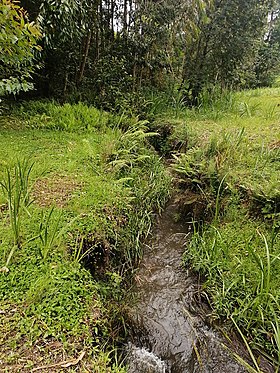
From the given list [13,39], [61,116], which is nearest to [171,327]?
[13,39]

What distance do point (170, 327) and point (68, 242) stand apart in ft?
3.37

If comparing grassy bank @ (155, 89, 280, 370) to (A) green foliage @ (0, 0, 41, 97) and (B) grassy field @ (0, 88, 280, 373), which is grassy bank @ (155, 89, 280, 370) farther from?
(A) green foliage @ (0, 0, 41, 97)

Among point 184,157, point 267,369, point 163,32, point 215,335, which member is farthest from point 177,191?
point 163,32

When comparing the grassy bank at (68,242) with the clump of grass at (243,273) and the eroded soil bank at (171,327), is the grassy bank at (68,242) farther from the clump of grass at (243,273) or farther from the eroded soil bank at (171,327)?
the clump of grass at (243,273)

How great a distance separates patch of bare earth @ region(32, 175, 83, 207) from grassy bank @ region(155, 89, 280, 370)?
4.32ft

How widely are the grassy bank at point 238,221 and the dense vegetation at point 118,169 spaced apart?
2 centimetres

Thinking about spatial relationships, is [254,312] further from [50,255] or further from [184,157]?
[184,157]

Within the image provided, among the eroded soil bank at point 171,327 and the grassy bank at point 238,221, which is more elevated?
the grassy bank at point 238,221

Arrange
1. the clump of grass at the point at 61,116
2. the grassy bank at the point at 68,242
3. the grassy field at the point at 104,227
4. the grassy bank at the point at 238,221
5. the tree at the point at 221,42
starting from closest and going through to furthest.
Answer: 1. the grassy bank at the point at 68,242
2. the grassy field at the point at 104,227
3. the grassy bank at the point at 238,221
4. the clump of grass at the point at 61,116
5. the tree at the point at 221,42

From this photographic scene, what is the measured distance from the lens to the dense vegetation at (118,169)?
6.18 feet

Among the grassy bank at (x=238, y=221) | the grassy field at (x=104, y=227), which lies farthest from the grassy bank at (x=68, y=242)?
the grassy bank at (x=238, y=221)

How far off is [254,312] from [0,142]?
3438 mm

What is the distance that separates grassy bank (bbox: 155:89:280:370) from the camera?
7.12 ft

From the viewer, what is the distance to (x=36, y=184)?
3029 mm
